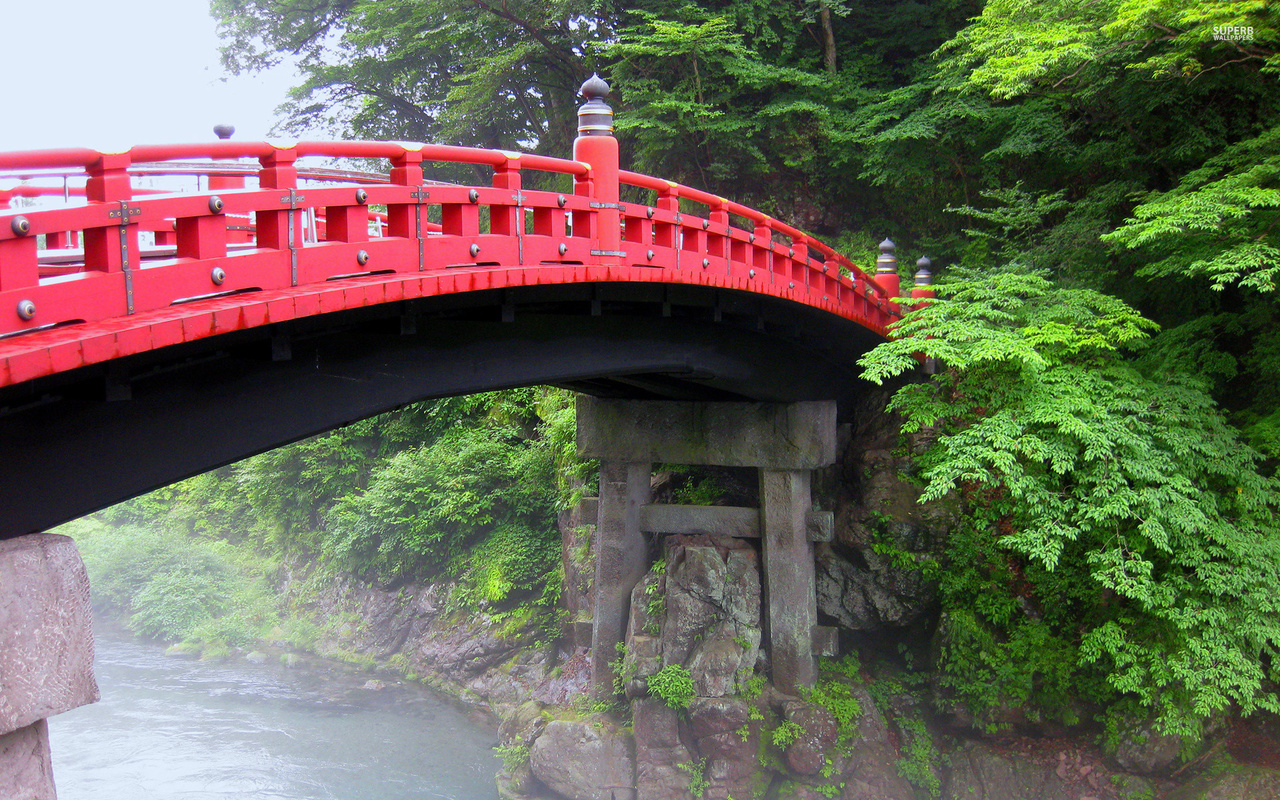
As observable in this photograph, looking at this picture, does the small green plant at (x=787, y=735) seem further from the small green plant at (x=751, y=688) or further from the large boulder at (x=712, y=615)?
the large boulder at (x=712, y=615)

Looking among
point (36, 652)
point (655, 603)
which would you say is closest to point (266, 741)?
point (655, 603)

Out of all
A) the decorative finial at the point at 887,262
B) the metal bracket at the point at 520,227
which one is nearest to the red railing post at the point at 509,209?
the metal bracket at the point at 520,227

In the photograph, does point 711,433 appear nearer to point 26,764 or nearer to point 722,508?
point 722,508

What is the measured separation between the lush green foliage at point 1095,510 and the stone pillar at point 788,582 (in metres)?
1.87

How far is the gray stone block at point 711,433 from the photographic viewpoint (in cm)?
1114

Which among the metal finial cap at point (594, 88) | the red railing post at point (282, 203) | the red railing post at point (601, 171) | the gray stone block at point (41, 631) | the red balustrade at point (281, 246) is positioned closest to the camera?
the red balustrade at point (281, 246)

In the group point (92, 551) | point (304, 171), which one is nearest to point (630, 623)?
point (304, 171)

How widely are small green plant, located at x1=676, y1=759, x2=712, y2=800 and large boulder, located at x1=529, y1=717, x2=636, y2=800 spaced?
0.74 metres

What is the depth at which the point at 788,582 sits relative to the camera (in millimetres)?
11102

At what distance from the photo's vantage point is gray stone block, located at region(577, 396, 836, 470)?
36.6ft

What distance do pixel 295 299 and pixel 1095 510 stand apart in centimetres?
743

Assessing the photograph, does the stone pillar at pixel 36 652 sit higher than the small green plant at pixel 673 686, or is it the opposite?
the stone pillar at pixel 36 652

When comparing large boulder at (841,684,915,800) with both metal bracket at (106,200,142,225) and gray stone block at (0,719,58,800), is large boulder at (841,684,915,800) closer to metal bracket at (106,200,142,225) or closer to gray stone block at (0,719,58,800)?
gray stone block at (0,719,58,800)

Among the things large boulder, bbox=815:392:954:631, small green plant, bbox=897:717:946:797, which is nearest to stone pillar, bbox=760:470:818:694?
large boulder, bbox=815:392:954:631
